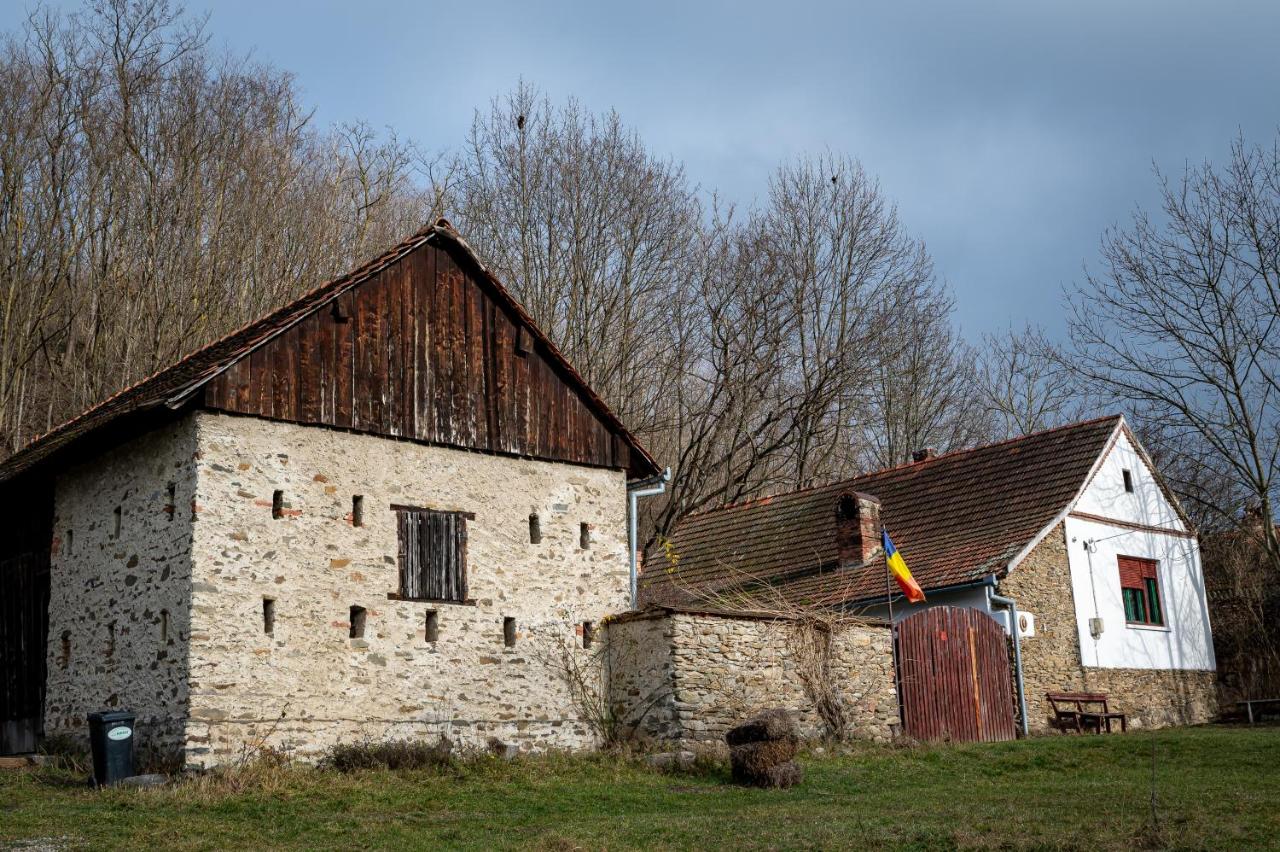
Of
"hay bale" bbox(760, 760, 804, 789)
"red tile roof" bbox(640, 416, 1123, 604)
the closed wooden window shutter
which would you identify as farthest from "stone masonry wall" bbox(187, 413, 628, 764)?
"red tile roof" bbox(640, 416, 1123, 604)

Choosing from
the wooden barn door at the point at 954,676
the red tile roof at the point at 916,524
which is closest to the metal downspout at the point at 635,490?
the red tile roof at the point at 916,524

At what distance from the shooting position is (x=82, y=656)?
1655cm

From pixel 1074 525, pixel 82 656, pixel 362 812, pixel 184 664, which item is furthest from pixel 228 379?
pixel 1074 525

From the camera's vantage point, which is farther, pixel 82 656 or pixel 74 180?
pixel 74 180

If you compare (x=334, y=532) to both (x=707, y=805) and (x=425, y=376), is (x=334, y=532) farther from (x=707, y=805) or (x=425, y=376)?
(x=707, y=805)

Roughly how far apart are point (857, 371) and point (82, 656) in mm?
19886

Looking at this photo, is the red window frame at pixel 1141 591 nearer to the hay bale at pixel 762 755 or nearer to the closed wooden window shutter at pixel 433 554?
the hay bale at pixel 762 755

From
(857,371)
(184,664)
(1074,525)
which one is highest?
(857,371)

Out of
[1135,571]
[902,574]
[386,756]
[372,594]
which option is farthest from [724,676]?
[1135,571]

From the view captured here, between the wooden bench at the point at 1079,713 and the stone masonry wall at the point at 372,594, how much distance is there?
7611mm

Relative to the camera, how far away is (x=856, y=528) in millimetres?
23125

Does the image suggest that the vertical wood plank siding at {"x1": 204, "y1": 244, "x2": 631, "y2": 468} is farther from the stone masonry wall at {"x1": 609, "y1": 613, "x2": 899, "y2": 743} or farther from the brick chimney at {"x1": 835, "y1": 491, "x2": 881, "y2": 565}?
the brick chimney at {"x1": 835, "y1": 491, "x2": 881, "y2": 565}

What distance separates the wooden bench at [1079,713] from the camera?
20.5 m

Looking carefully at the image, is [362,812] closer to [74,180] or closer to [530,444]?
[530,444]
